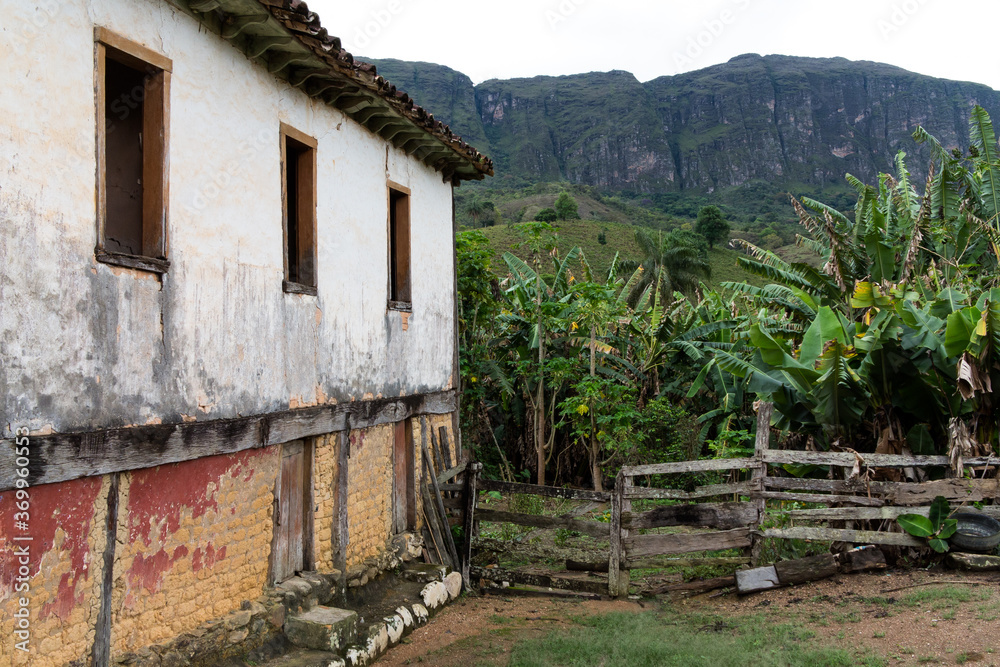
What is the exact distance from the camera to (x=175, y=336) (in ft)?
16.5

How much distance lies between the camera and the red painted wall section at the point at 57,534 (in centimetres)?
388

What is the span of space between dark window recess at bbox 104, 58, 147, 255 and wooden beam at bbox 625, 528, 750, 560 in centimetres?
616

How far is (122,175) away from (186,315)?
159 cm

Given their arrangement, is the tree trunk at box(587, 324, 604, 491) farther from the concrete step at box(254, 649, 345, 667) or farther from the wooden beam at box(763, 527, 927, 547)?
the concrete step at box(254, 649, 345, 667)

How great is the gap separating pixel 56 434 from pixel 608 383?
9.59m

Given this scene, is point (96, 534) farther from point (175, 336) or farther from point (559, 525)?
point (559, 525)

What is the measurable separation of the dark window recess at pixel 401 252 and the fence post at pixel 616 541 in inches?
136

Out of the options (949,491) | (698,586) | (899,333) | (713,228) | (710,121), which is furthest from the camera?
(710,121)

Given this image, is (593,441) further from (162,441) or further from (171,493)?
(162,441)

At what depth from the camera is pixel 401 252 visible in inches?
352

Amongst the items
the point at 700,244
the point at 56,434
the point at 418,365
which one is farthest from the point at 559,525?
the point at 700,244

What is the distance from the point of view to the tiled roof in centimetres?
547

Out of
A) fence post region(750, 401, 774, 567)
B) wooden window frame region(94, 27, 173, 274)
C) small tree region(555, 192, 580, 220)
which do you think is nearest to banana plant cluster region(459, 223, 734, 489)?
fence post region(750, 401, 774, 567)

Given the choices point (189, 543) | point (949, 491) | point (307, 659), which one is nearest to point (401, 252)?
point (189, 543)
